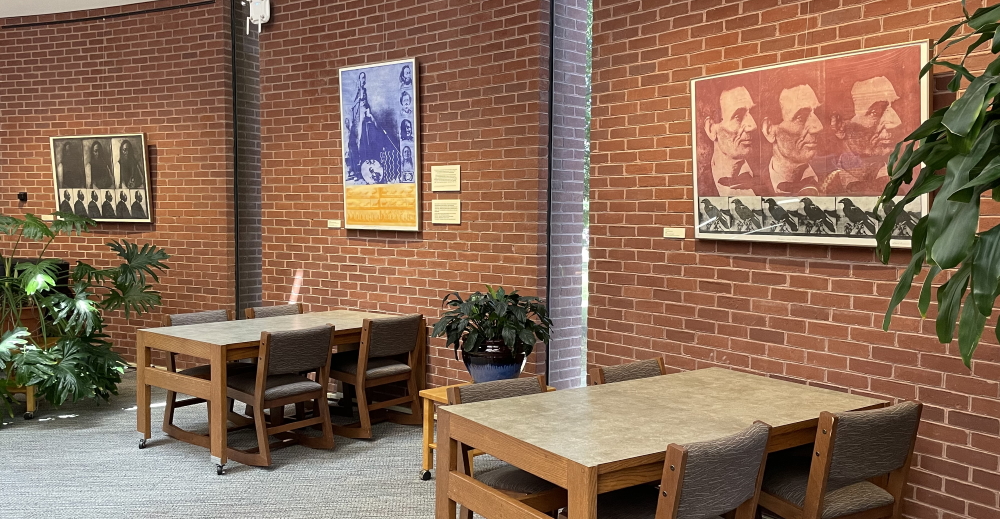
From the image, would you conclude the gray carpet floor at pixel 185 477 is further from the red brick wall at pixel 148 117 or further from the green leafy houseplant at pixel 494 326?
the red brick wall at pixel 148 117

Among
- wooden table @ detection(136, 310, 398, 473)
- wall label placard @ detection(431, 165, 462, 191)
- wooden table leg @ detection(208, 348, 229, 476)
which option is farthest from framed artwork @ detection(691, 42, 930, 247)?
wooden table leg @ detection(208, 348, 229, 476)

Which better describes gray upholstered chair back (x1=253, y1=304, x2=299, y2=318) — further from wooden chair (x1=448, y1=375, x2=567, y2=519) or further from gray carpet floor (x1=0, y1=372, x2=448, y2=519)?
wooden chair (x1=448, y1=375, x2=567, y2=519)

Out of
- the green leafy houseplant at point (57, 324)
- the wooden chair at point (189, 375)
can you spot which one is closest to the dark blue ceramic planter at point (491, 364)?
the wooden chair at point (189, 375)

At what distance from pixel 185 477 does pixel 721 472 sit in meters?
3.17

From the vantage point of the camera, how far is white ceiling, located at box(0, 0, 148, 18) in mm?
7215

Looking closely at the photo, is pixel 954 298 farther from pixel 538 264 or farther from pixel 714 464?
pixel 538 264

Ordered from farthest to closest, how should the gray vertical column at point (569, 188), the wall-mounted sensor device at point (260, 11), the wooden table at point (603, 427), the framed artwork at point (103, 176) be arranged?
the framed artwork at point (103, 176) → the wall-mounted sensor device at point (260, 11) → the gray vertical column at point (569, 188) → the wooden table at point (603, 427)

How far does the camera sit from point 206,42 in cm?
701

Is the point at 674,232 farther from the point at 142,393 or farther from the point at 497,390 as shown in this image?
the point at 142,393

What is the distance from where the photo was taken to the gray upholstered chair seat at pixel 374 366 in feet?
17.4

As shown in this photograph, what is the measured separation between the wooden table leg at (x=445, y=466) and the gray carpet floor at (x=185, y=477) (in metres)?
1.01

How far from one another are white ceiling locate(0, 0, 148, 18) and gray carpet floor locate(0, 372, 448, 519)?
364 centimetres

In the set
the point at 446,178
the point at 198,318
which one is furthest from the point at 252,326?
A: the point at 446,178

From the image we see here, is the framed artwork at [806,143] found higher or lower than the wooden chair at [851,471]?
higher
